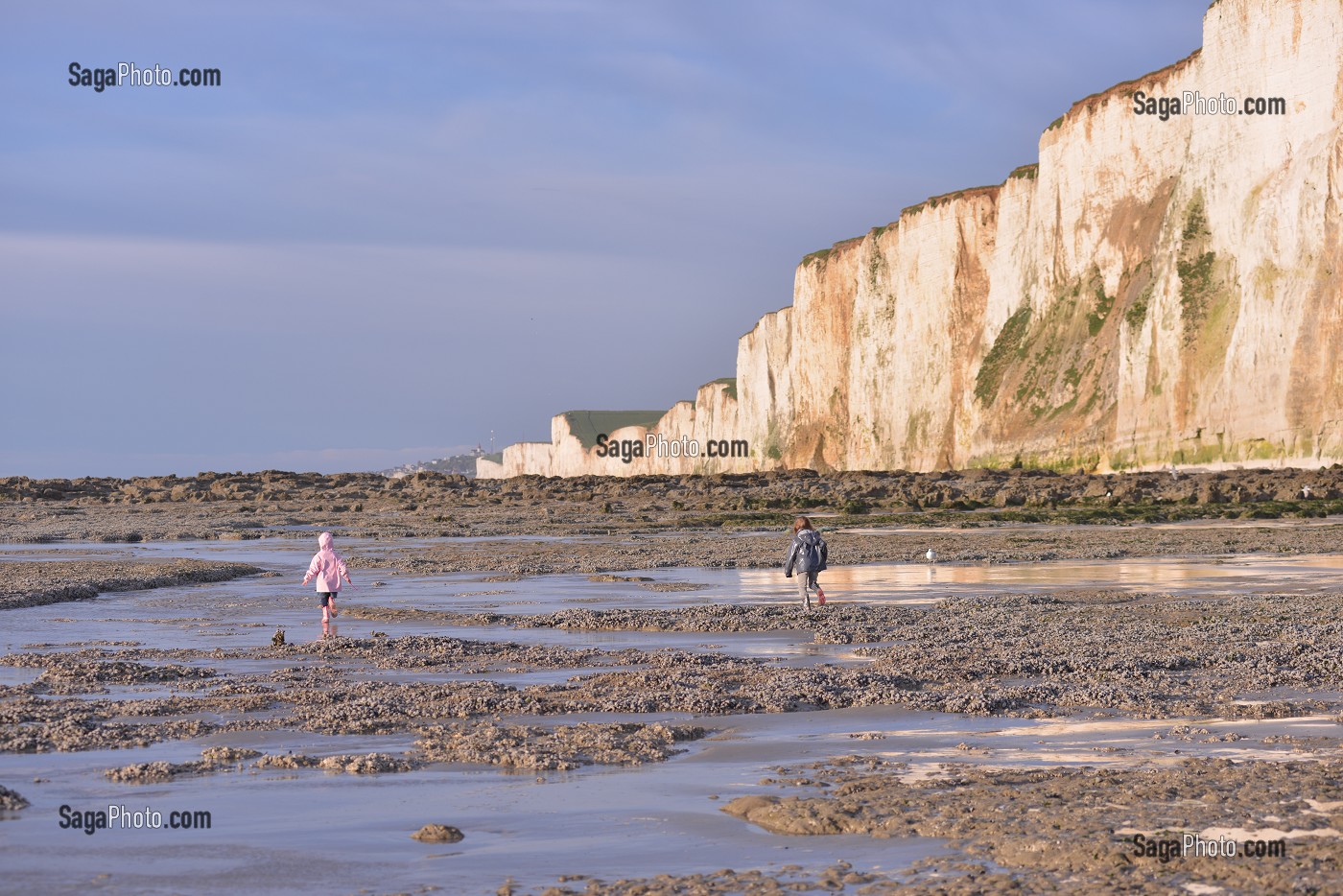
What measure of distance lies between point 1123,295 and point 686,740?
6253cm

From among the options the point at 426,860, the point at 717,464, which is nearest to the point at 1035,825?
the point at 426,860

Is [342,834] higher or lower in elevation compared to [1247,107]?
lower

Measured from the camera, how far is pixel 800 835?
6.81 m

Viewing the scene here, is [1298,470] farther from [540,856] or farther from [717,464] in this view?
[717,464]

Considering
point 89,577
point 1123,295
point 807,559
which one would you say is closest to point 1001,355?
point 1123,295

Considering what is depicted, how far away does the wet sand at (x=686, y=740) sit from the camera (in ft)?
20.7

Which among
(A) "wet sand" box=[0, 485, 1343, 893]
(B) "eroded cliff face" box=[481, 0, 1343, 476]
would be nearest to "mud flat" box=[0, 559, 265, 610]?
(A) "wet sand" box=[0, 485, 1343, 893]

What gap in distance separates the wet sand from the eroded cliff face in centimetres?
3592

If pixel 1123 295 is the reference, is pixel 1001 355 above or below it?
below

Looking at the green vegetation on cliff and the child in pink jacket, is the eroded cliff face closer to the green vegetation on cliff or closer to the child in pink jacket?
the green vegetation on cliff

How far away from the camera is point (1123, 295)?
222 feet

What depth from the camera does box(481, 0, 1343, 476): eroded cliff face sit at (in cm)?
5175

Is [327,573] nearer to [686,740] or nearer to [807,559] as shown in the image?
[807,559]

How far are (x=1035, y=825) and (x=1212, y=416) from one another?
5210cm
